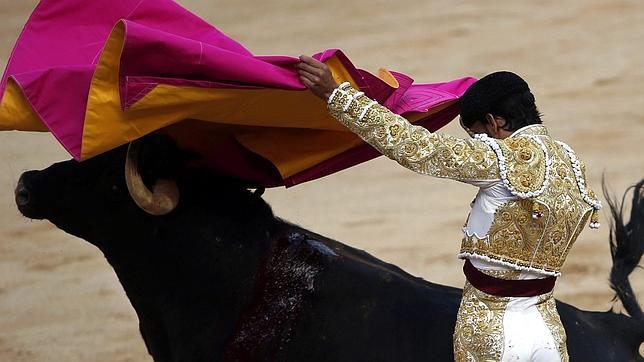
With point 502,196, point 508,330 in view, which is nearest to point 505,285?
point 508,330

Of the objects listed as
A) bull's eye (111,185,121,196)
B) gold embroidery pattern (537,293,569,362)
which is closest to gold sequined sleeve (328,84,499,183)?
gold embroidery pattern (537,293,569,362)

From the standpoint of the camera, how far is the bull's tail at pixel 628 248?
3.74m

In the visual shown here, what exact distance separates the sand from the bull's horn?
2.46 m

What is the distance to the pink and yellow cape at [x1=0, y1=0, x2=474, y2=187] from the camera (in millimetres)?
3346

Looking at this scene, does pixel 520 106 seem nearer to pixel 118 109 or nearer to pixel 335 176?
pixel 118 109

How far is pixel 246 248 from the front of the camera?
3.95m

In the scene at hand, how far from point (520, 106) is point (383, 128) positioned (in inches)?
13.6

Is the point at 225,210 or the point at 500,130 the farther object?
the point at 225,210

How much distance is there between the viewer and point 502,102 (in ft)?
10.4

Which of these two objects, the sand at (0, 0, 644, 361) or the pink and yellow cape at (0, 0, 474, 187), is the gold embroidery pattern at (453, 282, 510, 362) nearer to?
the pink and yellow cape at (0, 0, 474, 187)

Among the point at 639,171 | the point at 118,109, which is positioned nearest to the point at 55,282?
the point at 639,171

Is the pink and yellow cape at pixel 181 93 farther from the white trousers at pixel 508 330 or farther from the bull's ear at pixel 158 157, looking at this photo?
the white trousers at pixel 508 330

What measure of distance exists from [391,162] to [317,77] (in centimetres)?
540

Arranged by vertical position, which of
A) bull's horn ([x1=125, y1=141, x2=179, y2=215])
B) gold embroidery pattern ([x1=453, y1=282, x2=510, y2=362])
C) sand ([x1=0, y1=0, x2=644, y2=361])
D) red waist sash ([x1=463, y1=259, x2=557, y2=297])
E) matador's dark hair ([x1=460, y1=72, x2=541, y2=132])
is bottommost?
sand ([x1=0, y1=0, x2=644, y2=361])
